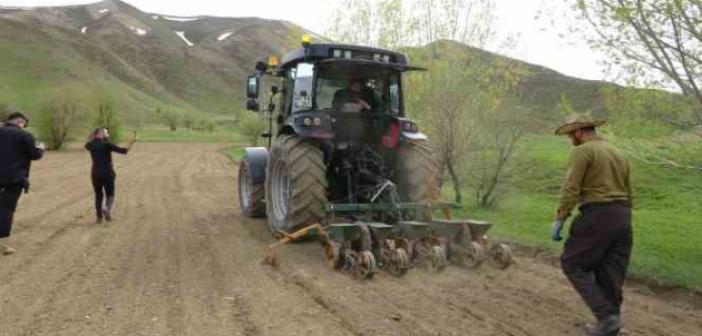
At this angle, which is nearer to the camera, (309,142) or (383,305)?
(383,305)

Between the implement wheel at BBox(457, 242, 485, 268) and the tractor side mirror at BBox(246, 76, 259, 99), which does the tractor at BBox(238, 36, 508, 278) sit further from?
the tractor side mirror at BBox(246, 76, 259, 99)

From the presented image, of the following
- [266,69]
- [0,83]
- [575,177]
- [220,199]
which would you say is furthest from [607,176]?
[0,83]

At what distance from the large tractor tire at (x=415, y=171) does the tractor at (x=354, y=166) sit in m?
0.01

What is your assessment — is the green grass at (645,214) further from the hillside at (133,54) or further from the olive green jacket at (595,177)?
the hillside at (133,54)

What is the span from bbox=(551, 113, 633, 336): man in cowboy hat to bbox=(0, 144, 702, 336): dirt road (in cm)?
44

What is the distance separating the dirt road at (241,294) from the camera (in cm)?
576

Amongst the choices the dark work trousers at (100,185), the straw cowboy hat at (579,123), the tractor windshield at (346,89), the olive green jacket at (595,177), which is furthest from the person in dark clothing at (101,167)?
the olive green jacket at (595,177)

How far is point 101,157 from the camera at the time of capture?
450 inches

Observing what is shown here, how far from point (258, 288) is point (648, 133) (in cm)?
572

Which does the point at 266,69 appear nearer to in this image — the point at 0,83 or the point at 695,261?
the point at 695,261

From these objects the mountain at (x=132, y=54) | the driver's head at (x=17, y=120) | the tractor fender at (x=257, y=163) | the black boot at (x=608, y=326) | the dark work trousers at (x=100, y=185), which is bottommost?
the black boot at (x=608, y=326)

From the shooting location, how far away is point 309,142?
9.00 m

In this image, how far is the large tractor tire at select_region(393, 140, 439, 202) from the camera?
9164mm

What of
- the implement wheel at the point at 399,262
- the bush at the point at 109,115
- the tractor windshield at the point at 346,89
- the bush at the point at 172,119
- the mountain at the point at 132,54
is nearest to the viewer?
the implement wheel at the point at 399,262
